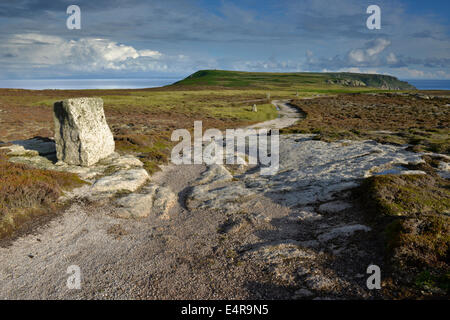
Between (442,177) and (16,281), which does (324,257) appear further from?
(442,177)

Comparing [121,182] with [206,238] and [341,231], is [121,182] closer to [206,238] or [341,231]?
[206,238]

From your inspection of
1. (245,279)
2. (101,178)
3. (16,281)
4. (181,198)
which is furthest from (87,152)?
(245,279)

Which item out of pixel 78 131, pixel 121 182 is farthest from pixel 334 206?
pixel 78 131

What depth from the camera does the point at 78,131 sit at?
2081 cm

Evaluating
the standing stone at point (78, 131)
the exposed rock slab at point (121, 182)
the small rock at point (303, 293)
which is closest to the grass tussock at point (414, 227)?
the small rock at point (303, 293)

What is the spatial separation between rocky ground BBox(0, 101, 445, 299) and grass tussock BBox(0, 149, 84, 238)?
94cm

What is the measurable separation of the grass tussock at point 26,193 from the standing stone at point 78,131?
3162mm

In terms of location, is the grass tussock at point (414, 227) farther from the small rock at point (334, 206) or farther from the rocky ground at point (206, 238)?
the small rock at point (334, 206)

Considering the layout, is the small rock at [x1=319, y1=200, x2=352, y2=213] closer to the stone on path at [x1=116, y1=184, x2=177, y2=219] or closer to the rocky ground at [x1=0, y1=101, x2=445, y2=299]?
the rocky ground at [x1=0, y1=101, x2=445, y2=299]

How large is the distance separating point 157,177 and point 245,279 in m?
14.4

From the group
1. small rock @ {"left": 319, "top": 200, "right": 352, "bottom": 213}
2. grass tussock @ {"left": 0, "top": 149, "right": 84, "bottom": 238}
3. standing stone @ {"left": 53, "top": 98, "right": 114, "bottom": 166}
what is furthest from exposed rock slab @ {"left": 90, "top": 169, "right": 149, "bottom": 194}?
small rock @ {"left": 319, "top": 200, "right": 352, "bottom": 213}

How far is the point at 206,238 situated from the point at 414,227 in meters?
8.35

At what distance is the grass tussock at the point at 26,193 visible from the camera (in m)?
13.3

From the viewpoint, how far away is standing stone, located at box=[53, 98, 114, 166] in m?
20.7
